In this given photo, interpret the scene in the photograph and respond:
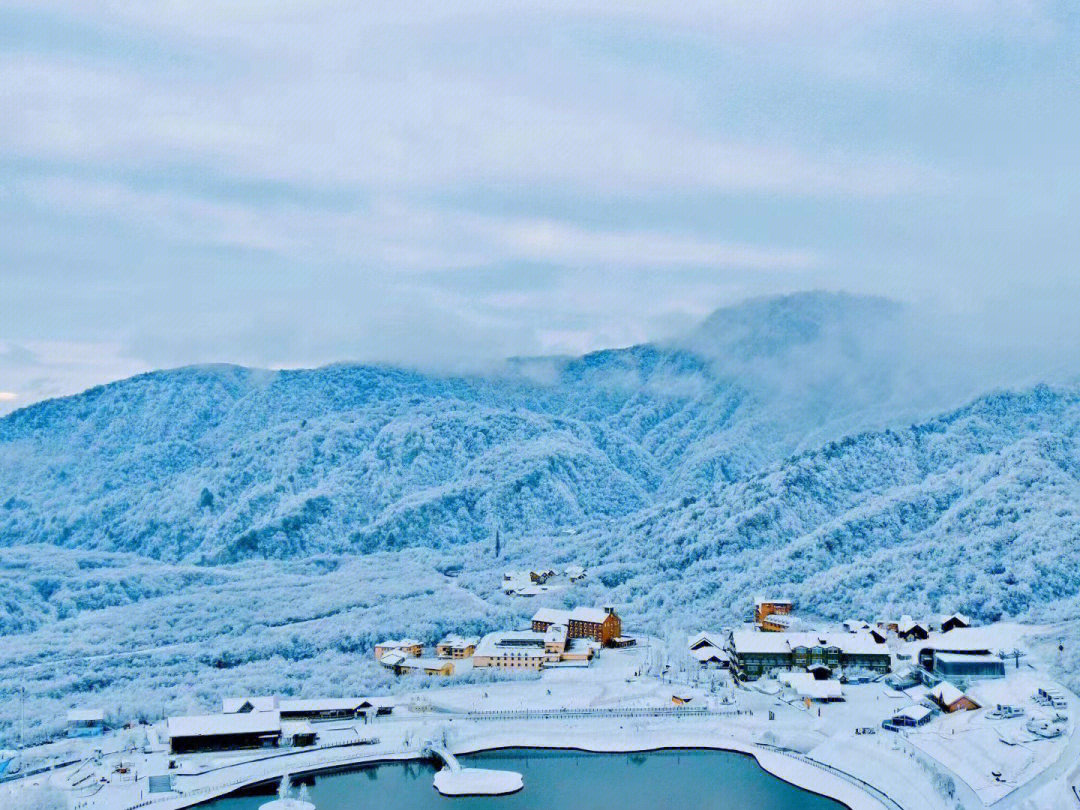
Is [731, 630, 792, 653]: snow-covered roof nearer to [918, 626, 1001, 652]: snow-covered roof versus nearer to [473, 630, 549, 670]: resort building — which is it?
[918, 626, 1001, 652]: snow-covered roof

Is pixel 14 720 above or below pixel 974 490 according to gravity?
below

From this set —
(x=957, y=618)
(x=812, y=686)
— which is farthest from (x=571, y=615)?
(x=957, y=618)

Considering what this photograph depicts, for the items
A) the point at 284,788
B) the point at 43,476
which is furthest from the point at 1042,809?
the point at 43,476

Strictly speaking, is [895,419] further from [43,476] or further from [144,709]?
[43,476]

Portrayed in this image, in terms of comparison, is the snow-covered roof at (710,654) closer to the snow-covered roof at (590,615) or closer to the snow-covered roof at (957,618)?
the snow-covered roof at (590,615)

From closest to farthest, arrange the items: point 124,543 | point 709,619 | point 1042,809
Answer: point 1042,809 → point 709,619 → point 124,543

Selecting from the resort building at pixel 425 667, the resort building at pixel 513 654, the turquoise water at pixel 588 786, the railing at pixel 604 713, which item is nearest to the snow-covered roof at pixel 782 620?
the resort building at pixel 513 654
